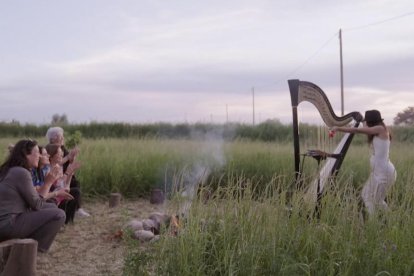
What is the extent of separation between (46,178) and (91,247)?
2.72 feet

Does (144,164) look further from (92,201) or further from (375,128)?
(375,128)

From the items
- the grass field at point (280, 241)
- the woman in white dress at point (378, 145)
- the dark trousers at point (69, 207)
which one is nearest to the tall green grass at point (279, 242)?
the grass field at point (280, 241)

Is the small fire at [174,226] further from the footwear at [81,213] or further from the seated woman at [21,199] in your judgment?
the footwear at [81,213]

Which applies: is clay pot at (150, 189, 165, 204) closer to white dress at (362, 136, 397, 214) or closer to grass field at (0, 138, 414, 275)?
white dress at (362, 136, 397, 214)

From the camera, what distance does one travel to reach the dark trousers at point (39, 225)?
181 inches

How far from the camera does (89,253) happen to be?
5.02 metres

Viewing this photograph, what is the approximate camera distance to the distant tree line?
19456 millimetres

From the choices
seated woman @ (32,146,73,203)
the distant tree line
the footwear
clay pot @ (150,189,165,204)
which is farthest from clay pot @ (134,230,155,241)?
the distant tree line

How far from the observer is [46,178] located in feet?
16.2

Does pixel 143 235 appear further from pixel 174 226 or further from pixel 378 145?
pixel 378 145

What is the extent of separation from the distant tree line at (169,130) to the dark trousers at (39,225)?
43.9 ft

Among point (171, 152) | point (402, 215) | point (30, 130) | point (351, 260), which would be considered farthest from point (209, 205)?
point (30, 130)

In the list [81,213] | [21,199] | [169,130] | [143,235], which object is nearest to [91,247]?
[143,235]

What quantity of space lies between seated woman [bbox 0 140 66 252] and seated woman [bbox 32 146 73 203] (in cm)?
22
